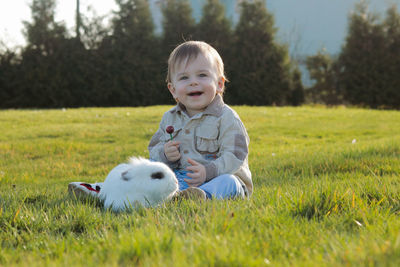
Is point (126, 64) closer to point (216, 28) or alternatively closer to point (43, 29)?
point (43, 29)

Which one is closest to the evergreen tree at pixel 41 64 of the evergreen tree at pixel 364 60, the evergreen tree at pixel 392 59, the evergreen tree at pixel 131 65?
the evergreen tree at pixel 131 65

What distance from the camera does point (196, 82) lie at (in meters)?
2.84

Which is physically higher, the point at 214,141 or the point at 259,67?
the point at 259,67

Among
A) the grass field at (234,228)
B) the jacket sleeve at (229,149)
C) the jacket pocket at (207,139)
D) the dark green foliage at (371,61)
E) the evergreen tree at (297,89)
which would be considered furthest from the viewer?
the evergreen tree at (297,89)

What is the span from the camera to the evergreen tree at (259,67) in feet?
62.5

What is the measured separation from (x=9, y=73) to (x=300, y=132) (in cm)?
1681

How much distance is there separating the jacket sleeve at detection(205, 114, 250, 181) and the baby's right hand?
317mm

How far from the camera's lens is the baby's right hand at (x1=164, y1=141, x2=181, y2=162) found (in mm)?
2934

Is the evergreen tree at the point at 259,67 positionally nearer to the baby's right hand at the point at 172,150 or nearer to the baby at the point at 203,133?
the baby at the point at 203,133

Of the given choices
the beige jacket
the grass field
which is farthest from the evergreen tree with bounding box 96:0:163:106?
the beige jacket

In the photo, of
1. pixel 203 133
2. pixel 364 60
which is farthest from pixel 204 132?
pixel 364 60

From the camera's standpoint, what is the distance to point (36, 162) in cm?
545

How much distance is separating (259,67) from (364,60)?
5.45 m

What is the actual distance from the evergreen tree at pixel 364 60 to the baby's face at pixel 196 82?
18.3 metres
